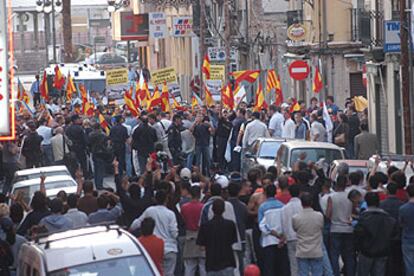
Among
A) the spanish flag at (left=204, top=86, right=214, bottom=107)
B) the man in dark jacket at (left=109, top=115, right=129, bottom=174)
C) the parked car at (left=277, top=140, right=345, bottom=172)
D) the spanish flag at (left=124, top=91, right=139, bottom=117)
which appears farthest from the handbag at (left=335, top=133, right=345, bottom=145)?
the spanish flag at (left=204, top=86, right=214, bottom=107)

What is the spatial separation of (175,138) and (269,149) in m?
4.30

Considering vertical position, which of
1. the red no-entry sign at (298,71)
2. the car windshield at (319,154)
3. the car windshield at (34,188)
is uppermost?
the red no-entry sign at (298,71)

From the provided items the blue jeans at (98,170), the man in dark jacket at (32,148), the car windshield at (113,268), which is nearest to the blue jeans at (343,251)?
the car windshield at (113,268)

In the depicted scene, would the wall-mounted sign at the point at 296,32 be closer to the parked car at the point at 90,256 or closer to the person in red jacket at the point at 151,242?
the person in red jacket at the point at 151,242

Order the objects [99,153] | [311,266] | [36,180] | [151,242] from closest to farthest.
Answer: [151,242]
[311,266]
[36,180]
[99,153]

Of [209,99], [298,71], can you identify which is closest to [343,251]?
[298,71]

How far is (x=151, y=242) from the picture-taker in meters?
15.3

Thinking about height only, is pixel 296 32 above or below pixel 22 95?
above

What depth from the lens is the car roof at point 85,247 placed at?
13.2m

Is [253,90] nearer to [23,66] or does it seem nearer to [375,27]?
[375,27]

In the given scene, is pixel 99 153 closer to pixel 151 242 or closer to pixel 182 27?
pixel 151 242

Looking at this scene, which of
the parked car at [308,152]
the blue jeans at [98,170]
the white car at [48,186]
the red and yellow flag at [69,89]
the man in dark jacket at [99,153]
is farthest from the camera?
the red and yellow flag at [69,89]

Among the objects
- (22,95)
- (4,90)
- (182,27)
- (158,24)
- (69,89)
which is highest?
(158,24)

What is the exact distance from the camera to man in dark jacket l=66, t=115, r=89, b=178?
3194 cm
